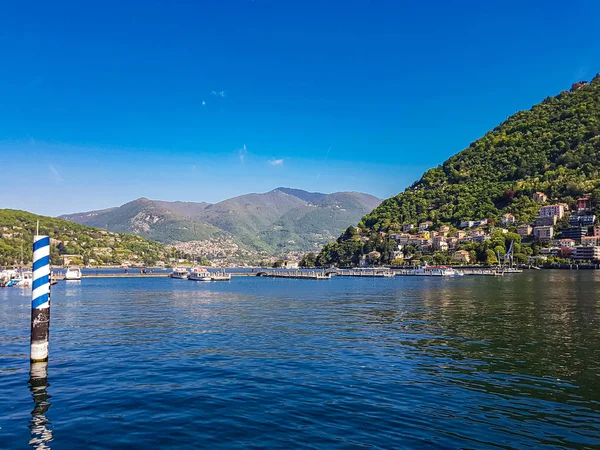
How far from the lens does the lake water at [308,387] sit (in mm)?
12250

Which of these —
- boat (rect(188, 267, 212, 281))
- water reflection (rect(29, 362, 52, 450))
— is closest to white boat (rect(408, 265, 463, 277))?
boat (rect(188, 267, 212, 281))

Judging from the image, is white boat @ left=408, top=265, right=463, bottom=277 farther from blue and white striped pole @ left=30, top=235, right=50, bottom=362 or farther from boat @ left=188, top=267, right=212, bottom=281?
blue and white striped pole @ left=30, top=235, right=50, bottom=362

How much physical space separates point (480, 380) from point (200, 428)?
1124 centimetres

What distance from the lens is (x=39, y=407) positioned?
48.2ft

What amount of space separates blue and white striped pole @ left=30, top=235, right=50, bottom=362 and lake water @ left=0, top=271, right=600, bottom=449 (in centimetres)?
99

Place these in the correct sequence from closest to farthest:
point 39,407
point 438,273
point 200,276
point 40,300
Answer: point 39,407 → point 40,300 → point 200,276 → point 438,273

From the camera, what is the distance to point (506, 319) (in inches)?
1414

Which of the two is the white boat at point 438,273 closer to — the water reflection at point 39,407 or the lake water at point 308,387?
the lake water at point 308,387

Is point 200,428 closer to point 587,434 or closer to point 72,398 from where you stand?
point 72,398

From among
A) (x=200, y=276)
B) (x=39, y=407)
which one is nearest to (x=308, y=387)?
(x=39, y=407)

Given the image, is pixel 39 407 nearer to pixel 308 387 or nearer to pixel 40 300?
pixel 40 300

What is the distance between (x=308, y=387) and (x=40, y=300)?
11745 mm

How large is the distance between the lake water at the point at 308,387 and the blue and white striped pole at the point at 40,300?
0.99m

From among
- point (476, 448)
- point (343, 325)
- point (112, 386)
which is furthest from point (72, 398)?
point (343, 325)
